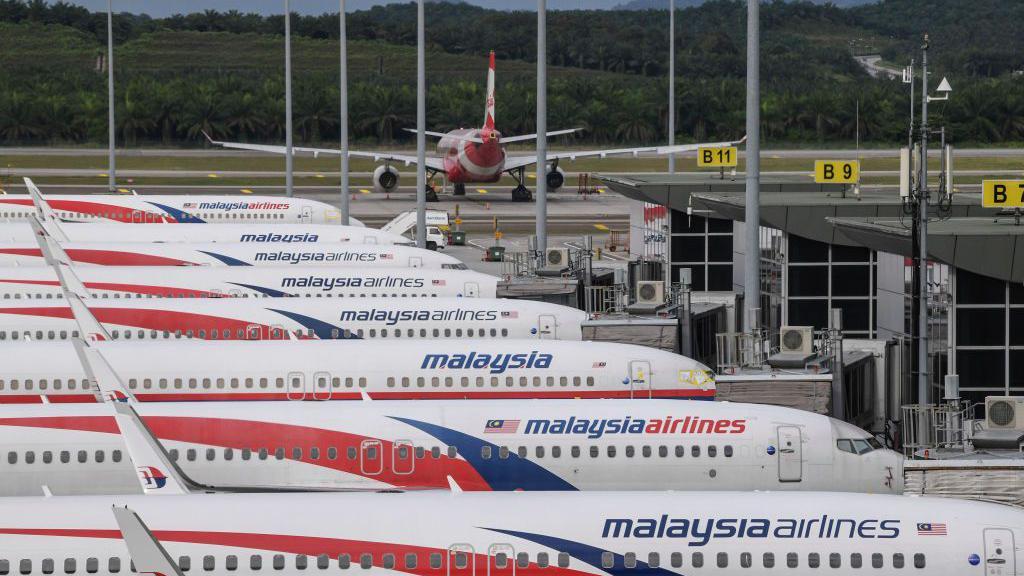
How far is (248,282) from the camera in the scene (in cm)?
5191

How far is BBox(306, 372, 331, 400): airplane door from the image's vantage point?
37375 mm

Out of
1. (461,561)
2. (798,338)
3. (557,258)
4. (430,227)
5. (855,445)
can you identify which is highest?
(557,258)

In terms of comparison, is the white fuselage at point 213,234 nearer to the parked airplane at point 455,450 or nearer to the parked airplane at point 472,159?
the parked airplane at point 455,450

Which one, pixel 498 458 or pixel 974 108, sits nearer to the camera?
pixel 498 458

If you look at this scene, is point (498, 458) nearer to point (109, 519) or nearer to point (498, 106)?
point (109, 519)

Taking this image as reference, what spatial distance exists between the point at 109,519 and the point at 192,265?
121ft

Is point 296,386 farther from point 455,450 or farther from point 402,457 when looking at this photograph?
point 455,450

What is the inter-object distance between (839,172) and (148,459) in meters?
31.5

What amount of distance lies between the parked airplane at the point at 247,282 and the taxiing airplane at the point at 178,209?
23980 mm

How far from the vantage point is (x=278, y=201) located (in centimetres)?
7831

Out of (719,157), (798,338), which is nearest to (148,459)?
(798,338)

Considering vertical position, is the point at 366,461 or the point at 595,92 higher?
the point at 595,92

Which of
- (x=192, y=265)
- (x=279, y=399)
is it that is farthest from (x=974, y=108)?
(x=279, y=399)

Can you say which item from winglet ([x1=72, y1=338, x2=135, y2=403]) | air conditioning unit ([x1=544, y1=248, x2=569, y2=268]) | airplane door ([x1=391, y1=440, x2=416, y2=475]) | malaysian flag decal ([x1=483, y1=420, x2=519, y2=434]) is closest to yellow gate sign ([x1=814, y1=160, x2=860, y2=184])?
air conditioning unit ([x1=544, y1=248, x2=569, y2=268])
